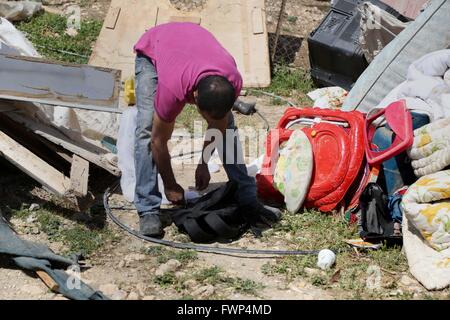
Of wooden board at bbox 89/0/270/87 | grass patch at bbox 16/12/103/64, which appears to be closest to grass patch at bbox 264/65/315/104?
wooden board at bbox 89/0/270/87

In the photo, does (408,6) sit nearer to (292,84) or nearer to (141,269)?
(292,84)

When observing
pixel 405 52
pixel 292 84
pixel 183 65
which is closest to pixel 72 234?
pixel 183 65

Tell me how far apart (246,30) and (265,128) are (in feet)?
4.99

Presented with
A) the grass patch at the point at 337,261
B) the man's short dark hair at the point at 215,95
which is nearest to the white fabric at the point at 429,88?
the grass patch at the point at 337,261

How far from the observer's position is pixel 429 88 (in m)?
5.12

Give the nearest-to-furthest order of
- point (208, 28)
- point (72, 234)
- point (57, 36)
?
point (72, 234) < point (208, 28) < point (57, 36)

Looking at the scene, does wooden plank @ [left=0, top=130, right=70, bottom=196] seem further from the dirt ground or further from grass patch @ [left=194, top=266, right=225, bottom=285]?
grass patch @ [left=194, top=266, right=225, bottom=285]

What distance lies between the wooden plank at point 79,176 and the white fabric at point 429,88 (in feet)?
7.06

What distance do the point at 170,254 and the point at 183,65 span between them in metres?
1.14

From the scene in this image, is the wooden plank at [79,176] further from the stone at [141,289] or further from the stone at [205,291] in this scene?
the stone at [205,291]

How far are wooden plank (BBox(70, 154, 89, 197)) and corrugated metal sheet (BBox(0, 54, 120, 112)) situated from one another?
400 millimetres

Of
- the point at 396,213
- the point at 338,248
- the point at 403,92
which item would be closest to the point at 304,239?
the point at 338,248

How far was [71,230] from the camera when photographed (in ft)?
15.2

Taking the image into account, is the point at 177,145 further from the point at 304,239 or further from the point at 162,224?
the point at 304,239
